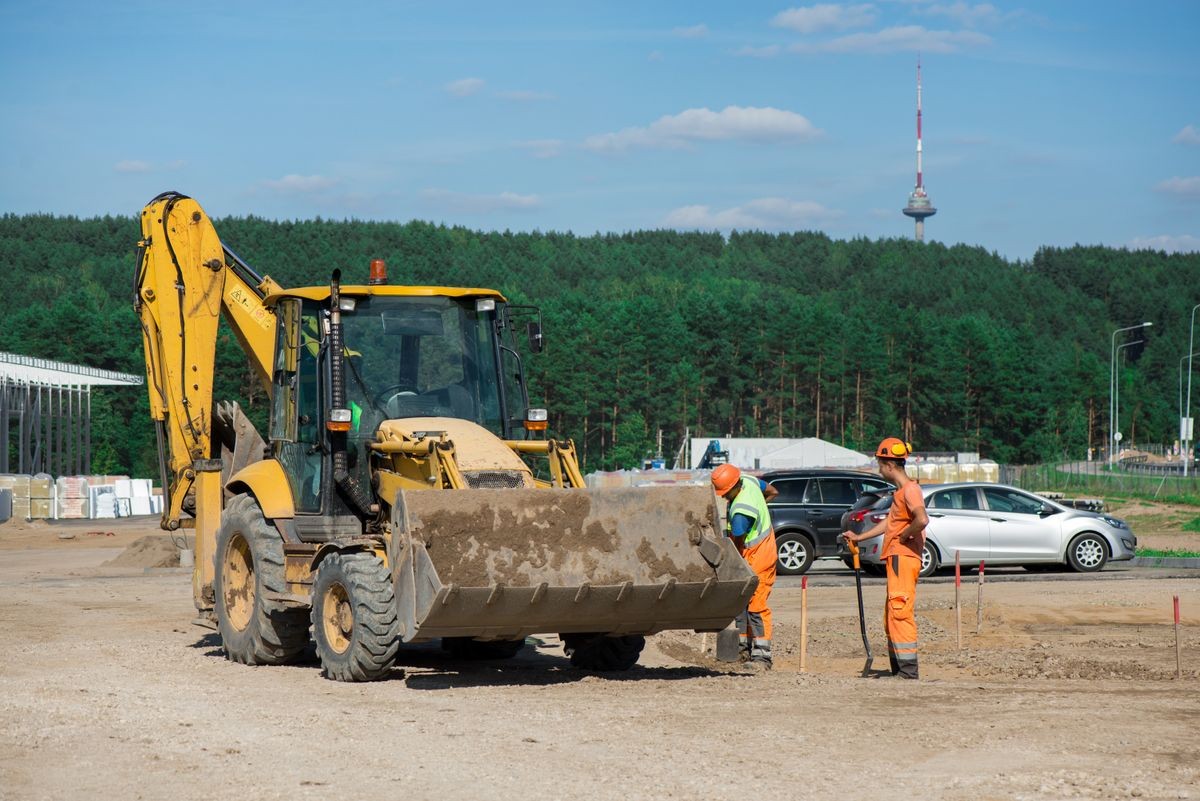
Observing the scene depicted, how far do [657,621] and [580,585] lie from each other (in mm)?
783

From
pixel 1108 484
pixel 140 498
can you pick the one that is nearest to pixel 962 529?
pixel 140 498

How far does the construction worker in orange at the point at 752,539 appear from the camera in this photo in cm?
1339

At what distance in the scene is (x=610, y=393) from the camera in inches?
4503

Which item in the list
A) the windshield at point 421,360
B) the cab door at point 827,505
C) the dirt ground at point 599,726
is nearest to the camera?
the dirt ground at point 599,726

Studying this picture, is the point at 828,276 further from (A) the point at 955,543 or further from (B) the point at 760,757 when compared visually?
(B) the point at 760,757

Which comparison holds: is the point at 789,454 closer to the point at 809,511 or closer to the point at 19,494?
the point at 19,494

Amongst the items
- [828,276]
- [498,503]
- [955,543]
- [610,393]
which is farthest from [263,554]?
[828,276]

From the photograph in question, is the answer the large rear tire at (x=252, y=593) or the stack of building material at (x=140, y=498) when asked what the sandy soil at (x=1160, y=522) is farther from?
the stack of building material at (x=140, y=498)

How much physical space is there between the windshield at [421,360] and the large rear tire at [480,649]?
8.12 ft

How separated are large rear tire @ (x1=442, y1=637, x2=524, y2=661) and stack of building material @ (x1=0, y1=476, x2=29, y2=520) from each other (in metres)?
39.7

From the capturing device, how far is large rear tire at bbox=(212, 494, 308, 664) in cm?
1338

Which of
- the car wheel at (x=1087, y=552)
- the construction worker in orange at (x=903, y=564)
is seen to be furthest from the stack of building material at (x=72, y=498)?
the construction worker in orange at (x=903, y=564)

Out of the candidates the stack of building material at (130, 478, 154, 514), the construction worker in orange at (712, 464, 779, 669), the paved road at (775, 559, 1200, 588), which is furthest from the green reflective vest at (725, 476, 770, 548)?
the stack of building material at (130, 478, 154, 514)

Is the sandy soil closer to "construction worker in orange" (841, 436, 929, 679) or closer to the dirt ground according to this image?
the dirt ground
